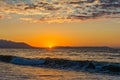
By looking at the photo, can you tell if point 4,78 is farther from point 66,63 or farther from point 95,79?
point 66,63

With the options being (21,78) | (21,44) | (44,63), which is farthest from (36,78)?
(21,44)

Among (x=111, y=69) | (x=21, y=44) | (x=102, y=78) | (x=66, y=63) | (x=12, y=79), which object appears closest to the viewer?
(x=12, y=79)

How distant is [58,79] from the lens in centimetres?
2198

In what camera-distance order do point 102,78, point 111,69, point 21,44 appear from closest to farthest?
point 102,78, point 111,69, point 21,44

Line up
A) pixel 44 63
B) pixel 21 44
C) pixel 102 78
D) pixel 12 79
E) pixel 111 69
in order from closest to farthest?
1. pixel 12 79
2. pixel 102 78
3. pixel 111 69
4. pixel 44 63
5. pixel 21 44

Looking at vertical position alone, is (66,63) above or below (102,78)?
below

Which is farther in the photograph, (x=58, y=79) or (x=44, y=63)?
(x=44, y=63)

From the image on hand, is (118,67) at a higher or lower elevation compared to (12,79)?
A: lower

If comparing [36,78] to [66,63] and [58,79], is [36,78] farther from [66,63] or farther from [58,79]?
[66,63]

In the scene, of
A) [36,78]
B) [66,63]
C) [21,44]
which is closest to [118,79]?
[36,78]

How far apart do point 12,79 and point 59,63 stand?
60.1 feet

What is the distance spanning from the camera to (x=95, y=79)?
22219mm

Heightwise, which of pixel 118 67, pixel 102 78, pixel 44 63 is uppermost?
pixel 102 78

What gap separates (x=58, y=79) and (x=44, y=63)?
1938 centimetres
